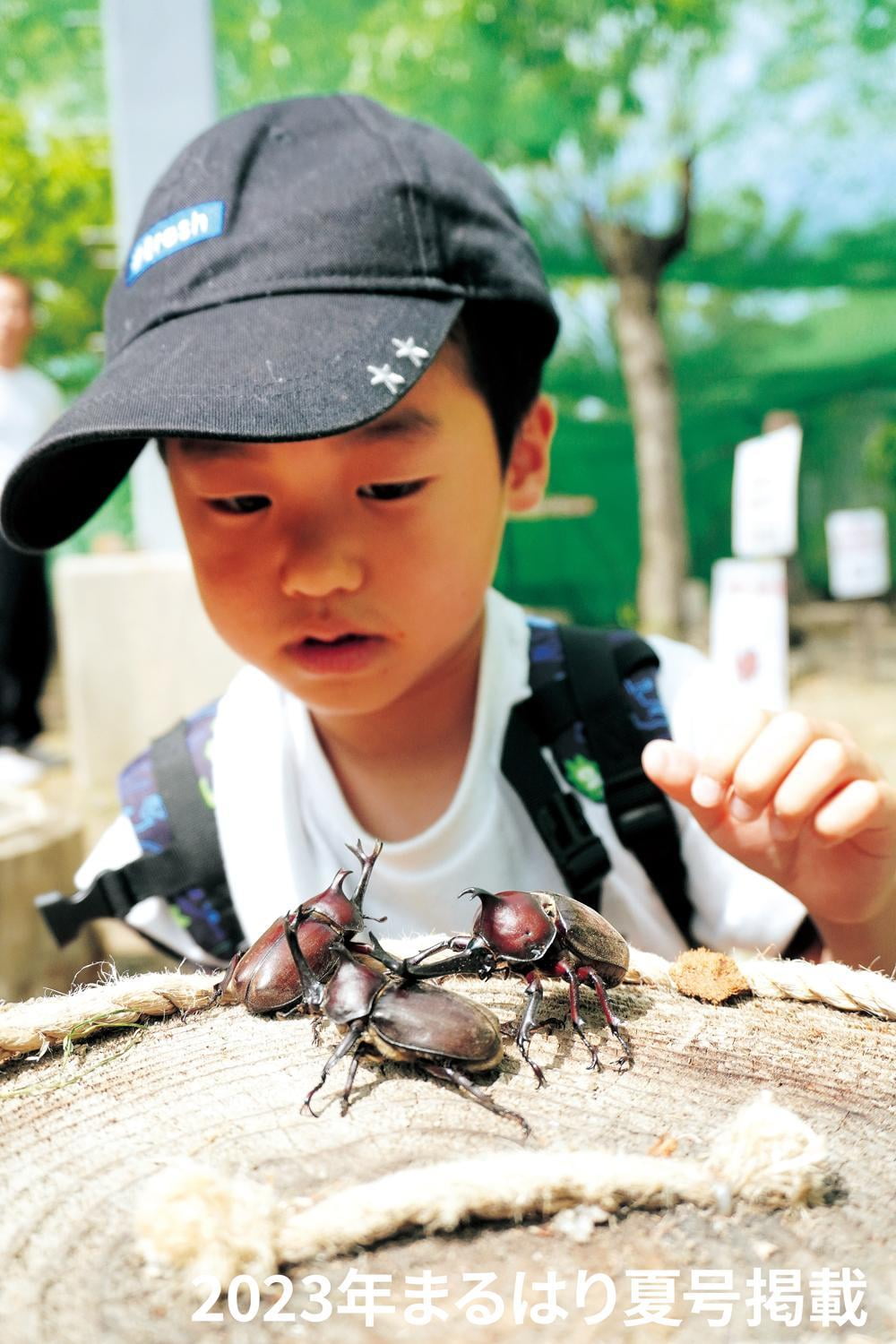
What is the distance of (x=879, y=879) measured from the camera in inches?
53.4

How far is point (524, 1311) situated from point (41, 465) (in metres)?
1.24

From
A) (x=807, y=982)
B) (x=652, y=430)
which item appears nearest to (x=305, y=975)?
(x=807, y=982)

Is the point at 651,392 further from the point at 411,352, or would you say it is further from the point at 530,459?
the point at 411,352

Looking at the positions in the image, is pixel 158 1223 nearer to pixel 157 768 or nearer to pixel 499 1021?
pixel 499 1021

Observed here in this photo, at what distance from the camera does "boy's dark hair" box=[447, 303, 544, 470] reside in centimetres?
158

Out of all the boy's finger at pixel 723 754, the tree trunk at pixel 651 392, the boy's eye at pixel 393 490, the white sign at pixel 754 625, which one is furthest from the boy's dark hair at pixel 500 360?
the tree trunk at pixel 651 392

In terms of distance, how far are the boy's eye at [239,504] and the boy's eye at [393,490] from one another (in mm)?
135

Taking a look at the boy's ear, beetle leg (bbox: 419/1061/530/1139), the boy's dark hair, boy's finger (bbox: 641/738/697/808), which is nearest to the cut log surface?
beetle leg (bbox: 419/1061/530/1139)

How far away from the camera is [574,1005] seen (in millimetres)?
949

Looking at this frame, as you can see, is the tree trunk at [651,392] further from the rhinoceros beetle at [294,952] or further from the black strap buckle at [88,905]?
the rhinoceros beetle at [294,952]

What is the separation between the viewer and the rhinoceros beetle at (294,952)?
96 centimetres

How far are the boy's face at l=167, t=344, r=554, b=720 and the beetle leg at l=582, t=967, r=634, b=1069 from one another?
601 mm

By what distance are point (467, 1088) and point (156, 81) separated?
485 centimetres

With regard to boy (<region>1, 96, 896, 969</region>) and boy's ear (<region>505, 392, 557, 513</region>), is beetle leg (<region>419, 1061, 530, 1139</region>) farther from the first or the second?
boy's ear (<region>505, 392, 557, 513</region>)
